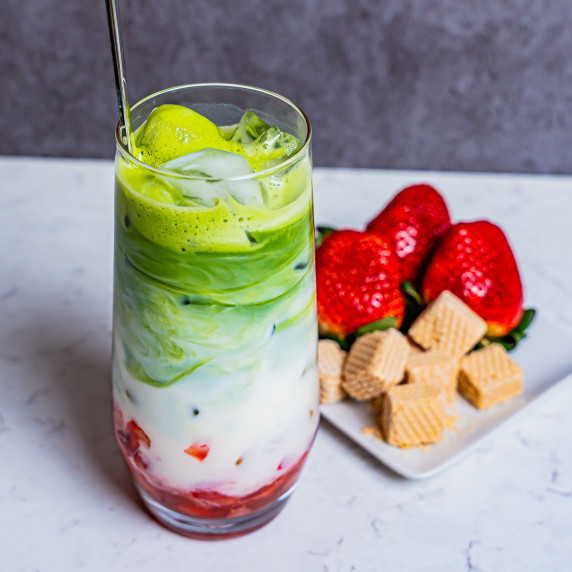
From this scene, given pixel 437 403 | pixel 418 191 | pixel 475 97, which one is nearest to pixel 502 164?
pixel 475 97

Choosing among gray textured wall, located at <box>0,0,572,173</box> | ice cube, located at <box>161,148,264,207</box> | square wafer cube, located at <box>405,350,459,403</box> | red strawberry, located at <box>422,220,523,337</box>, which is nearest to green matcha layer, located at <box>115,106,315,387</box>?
ice cube, located at <box>161,148,264,207</box>

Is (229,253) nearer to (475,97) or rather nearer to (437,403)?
(437,403)

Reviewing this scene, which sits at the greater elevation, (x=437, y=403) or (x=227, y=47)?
(x=227, y=47)

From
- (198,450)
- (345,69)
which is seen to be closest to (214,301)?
(198,450)

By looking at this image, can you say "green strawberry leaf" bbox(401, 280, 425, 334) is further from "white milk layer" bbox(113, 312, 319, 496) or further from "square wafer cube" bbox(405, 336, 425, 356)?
"white milk layer" bbox(113, 312, 319, 496)

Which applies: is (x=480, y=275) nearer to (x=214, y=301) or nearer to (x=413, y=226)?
(x=413, y=226)

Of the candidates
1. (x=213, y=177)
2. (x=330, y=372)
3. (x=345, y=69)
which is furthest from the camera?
(x=345, y=69)
